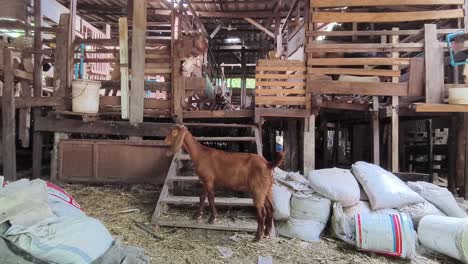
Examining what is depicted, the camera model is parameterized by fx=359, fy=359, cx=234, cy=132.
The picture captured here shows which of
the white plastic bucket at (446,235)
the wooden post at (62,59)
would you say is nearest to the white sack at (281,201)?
the white plastic bucket at (446,235)

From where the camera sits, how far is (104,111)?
22.4 feet

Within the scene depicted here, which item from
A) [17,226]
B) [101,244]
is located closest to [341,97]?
[101,244]

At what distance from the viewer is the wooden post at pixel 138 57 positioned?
6.48m

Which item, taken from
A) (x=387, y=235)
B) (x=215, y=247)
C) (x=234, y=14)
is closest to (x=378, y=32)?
(x=387, y=235)

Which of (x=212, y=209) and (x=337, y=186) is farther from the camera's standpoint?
(x=337, y=186)

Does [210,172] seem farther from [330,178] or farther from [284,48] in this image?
[284,48]

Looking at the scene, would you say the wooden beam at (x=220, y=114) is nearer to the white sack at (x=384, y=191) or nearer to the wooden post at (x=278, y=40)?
the white sack at (x=384, y=191)

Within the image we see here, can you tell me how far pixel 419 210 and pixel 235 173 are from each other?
8.09 feet

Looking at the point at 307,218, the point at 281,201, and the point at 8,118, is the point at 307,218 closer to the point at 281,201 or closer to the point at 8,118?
the point at 281,201

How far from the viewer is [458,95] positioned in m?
5.80

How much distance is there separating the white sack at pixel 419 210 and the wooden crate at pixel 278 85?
2.52 m

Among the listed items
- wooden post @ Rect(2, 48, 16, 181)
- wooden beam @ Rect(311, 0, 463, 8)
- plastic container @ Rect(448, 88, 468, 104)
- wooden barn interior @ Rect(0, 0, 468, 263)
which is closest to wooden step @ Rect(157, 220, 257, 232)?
wooden barn interior @ Rect(0, 0, 468, 263)

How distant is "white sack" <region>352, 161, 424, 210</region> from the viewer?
4.70 meters

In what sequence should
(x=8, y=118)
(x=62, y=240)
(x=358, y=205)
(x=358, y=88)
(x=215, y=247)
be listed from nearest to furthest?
1. (x=62, y=240)
2. (x=215, y=247)
3. (x=358, y=205)
4. (x=8, y=118)
5. (x=358, y=88)
